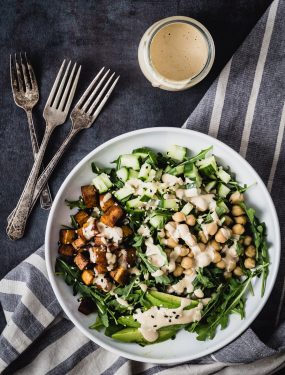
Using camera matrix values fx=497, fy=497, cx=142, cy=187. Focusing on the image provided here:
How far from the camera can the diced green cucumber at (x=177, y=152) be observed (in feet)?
9.17

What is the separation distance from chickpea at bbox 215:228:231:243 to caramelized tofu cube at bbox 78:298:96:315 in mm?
806

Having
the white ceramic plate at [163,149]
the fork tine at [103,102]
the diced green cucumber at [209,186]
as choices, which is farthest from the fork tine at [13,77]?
the diced green cucumber at [209,186]

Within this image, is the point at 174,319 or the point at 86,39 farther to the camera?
the point at 86,39

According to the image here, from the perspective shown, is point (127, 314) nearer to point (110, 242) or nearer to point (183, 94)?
point (110, 242)

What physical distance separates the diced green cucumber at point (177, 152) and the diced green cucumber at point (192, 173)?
7cm

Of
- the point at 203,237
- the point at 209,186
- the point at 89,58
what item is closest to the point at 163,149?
A: the point at 209,186

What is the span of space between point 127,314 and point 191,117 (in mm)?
1224

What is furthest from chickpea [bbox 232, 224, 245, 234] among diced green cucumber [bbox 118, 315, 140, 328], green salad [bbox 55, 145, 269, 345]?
diced green cucumber [bbox 118, 315, 140, 328]

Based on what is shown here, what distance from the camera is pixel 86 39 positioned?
3094mm

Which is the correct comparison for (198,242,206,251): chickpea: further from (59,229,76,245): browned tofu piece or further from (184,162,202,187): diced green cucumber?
(59,229,76,245): browned tofu piece

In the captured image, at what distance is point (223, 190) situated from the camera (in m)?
2.77

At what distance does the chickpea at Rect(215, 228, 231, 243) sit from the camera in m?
2.66

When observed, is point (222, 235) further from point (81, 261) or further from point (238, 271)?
point (81, 261)

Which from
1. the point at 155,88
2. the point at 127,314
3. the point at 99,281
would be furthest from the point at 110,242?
the point at 155,88
